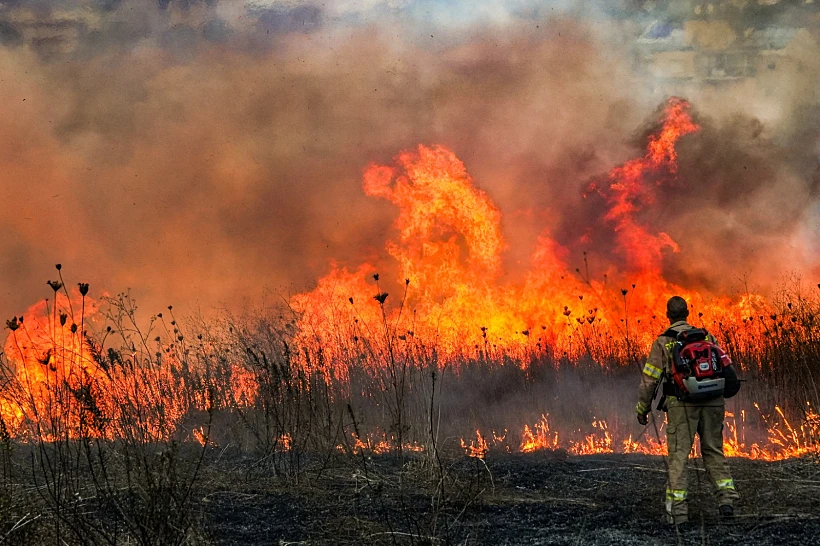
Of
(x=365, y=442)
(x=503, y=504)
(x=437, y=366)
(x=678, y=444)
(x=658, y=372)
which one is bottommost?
(x=503, y=504)

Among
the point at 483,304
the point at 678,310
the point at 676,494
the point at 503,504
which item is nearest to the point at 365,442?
the point at 503,504

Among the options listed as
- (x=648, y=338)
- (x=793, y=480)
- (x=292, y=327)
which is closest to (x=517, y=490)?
(x=793, y=480)

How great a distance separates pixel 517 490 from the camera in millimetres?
7348

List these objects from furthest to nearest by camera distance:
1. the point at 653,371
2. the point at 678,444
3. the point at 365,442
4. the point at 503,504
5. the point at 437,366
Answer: the point at 437,366
the point at 365,442
the point at 503,504
the point at 653,371
the point at 678,444

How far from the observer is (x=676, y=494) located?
Result: 5.92m

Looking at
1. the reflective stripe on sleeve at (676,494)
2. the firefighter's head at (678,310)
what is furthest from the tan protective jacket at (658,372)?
the reflective stripe on sleeve at (676,494)

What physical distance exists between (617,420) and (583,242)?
6178 mm

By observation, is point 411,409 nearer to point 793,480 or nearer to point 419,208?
point 793,480

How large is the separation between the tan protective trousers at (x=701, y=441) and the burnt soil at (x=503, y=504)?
256 mm

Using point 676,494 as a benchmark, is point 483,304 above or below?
above

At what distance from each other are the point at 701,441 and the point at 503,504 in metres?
1.89

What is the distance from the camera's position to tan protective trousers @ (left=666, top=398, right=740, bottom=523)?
6.06 metres

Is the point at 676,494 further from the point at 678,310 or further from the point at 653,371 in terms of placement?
the point at 678,310

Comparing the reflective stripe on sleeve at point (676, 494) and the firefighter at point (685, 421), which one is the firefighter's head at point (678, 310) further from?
the reflective stripe on sleeve at point (676, 494)
